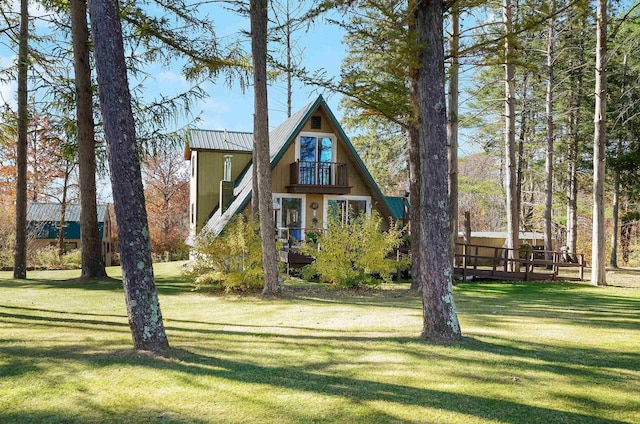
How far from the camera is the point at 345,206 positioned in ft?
67.7

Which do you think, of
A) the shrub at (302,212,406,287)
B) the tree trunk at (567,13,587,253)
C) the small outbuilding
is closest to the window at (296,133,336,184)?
the shrub at (302,212,406,287)

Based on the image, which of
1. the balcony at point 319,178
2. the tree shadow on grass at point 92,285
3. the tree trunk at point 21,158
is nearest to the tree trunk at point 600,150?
the balcony at point 319,178

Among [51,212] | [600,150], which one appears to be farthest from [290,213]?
[51,212]

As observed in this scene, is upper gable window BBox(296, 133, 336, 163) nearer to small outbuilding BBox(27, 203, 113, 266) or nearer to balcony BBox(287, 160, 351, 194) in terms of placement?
balcony BBox(287, 160, 351, 194)

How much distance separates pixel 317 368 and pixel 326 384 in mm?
558

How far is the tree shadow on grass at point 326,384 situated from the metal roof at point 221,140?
1735cm

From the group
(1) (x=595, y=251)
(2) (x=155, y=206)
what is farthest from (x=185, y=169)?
(1) (x=595, y=251)

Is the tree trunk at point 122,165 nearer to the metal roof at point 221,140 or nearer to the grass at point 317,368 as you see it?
the grass at point 317,368

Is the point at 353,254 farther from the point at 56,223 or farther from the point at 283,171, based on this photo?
the point at 56,223

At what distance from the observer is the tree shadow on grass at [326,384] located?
3.95 meters

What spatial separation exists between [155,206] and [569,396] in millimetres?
37116

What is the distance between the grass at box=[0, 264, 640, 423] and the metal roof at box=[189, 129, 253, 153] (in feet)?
45.7

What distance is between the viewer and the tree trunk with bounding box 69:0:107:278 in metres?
13.3

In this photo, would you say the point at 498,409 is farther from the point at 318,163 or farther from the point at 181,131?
the point at 318,163
